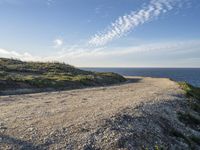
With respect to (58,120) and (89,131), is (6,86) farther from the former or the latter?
(89,131)

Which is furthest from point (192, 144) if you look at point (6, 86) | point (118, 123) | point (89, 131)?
point (6, 86)

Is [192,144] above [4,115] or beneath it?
beneath

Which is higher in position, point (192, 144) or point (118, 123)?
point (118, 123)

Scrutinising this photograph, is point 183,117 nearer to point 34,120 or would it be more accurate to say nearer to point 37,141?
point 34,120

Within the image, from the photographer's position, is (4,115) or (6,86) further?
(6,86)

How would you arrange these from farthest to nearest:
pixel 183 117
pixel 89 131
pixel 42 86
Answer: pixel 42 86
pixel 183 117
pixel 89 131

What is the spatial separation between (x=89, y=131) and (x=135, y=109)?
22.8 ft

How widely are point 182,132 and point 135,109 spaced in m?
3.85

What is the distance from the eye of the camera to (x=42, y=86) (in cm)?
4259

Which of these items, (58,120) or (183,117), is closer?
(58,120)

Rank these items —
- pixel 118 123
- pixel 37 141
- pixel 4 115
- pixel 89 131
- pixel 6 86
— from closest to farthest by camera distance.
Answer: pixel 37 141
pixel 89 131
pixel 118 123
pixel 4 115
pixel 6 86

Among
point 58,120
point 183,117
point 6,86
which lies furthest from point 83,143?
point 6,86

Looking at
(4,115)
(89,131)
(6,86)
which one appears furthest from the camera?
(6,86)

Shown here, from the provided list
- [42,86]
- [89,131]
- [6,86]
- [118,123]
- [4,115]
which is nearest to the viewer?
[89,131]
